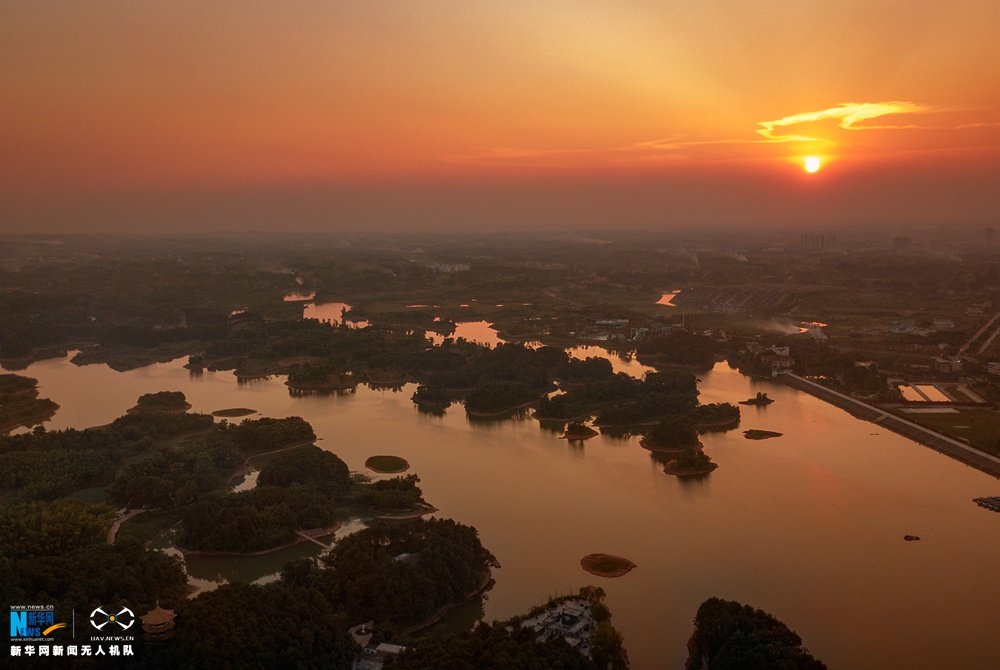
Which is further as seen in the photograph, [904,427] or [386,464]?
[904,427]

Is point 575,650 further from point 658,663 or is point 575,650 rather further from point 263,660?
point 263,660

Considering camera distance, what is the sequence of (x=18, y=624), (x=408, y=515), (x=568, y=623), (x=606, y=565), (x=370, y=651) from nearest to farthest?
(x=18, y=624), (x=370, y=651), (x=568, y=623), (x=606, y=565), (x=408, y=515)

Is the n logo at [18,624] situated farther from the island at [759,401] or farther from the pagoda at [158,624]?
the island at [759,401]

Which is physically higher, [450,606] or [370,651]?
[370,651]

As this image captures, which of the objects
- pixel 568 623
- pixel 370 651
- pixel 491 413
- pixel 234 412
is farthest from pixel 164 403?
pixel 568 623

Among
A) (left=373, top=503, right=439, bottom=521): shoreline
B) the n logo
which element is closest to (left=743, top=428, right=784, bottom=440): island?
(left=373, top=503, right=439, bottom=521): shoreline

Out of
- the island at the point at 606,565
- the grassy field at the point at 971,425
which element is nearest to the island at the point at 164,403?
the island at the point at 606,565

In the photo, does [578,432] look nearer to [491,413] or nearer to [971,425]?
[491,413]

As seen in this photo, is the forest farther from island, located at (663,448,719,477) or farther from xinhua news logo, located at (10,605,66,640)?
xinhua news logo, located at (10,605,66,640)
